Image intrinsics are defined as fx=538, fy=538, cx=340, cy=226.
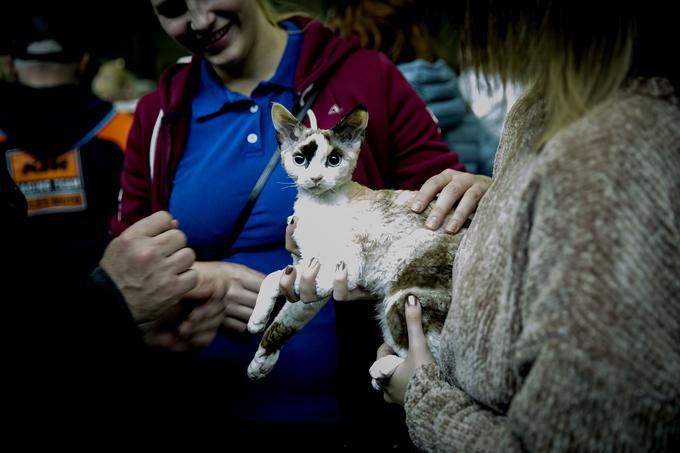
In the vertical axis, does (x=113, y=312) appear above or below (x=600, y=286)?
below

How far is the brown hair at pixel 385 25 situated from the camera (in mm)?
1644

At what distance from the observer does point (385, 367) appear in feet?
3.11

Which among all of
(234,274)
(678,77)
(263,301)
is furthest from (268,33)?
(678,77)

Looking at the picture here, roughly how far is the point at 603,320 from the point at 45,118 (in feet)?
5.42

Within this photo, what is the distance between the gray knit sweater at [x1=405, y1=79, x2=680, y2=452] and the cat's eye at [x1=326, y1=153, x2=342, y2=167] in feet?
1.28

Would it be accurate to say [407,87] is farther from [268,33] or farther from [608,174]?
[608,174]

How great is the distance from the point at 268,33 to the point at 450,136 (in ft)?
2.24

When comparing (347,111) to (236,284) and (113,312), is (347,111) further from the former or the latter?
(113,312)

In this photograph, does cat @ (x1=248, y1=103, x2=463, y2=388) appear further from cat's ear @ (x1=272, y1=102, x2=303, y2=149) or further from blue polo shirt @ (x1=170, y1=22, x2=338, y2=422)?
blue polo shirt @ (x1=170, y1=22, x2=338, y2=422)

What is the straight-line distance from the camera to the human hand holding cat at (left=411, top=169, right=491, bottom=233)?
0.98m

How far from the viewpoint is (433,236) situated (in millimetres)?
970

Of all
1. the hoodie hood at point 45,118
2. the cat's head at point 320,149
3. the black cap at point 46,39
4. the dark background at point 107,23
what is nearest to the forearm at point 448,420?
the cat's head at point 320,149

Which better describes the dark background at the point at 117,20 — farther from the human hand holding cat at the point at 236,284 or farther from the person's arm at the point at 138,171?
the human hand holding cat at the point at 236,284

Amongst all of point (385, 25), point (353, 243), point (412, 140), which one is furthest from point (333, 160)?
point (385, 25)
